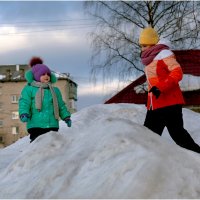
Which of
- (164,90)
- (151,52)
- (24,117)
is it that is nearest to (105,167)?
(164,90)

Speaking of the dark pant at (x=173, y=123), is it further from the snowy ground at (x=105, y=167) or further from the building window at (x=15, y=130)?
the building window at (x=15, y=130)

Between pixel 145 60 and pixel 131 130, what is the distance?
5.10ft

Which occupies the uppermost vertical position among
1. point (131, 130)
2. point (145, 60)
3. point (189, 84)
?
point (145, 60)

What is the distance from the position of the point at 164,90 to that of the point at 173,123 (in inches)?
15.2

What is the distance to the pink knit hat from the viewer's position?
6.59 metres

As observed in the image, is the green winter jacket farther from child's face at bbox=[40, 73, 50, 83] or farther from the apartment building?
the apartment building

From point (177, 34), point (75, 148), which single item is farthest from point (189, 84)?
point (75, 148)

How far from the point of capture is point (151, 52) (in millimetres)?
5227

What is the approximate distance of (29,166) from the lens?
406 cm

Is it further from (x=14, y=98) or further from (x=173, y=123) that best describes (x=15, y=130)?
(x=173, y=123)

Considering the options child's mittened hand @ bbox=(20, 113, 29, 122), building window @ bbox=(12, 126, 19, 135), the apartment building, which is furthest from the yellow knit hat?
building window @ bbox=(12, 126, 19, 135)

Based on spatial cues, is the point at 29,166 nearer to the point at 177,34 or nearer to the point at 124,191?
the point at 124,191

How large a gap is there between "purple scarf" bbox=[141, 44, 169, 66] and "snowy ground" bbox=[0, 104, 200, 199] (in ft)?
3.91

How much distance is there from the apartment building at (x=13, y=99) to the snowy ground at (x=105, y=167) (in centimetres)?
6148
